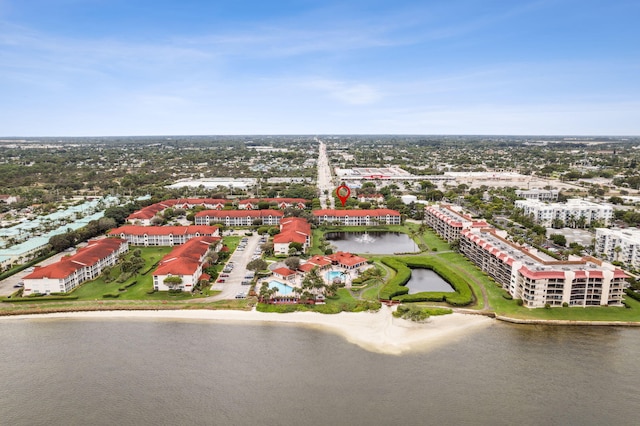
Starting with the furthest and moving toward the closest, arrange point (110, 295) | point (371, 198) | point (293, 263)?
point (371, 198), point (293, 263), point (110, 295)

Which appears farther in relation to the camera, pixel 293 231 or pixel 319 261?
pixel 293 231

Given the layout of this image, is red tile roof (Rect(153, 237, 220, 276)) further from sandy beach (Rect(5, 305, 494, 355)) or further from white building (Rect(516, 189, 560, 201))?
white building (Rect(516, 189, 560, 201))

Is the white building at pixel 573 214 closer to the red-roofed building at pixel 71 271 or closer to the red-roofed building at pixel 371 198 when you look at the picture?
the red-roofed building at pixel 371 198

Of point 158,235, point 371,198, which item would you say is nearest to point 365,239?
point 371,198

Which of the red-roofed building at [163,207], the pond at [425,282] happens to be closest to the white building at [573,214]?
the pond at [425,282]

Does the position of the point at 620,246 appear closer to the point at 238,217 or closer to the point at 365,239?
the point at 365,239

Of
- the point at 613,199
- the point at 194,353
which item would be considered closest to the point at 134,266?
the point at 194,353

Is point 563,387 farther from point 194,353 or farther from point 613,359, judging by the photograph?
point 194,353

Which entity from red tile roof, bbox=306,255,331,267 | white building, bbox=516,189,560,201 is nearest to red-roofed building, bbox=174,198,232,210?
red tile roof, bbox=306,255,331,267

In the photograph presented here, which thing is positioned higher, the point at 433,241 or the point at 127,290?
the point at 433,241
